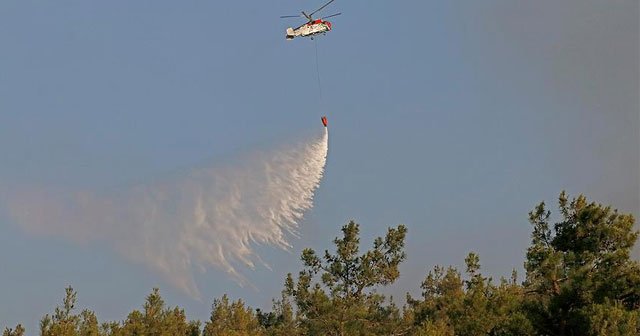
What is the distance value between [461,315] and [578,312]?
9.28 m

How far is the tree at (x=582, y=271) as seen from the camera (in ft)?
131

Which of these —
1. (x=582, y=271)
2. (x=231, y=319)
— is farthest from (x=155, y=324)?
(x=582, y=271)

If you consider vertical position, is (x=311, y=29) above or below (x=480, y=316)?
above

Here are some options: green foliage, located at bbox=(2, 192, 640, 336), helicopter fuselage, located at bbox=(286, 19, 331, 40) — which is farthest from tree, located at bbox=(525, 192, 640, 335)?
helicopter fuselage, located at bbox=(286, 19, 331, 40)

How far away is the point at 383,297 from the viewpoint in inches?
2820

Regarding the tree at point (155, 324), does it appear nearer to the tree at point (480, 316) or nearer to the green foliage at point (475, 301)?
the green foliage at point (475, 301)

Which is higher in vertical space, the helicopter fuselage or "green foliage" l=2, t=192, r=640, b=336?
the helicopter fuselage

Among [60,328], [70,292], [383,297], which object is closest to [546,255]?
[383,297]

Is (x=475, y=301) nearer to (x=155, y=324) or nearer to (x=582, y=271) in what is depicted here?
(x=582, y=271)

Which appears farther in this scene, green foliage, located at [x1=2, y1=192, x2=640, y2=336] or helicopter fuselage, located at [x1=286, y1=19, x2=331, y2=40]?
helicopter fuselage, located at [x1=286, y1=19, x2=331, y2=40]

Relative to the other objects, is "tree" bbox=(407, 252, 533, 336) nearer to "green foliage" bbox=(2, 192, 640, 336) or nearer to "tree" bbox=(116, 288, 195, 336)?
"green foliage" bbox=(2, 192, 640, 336)

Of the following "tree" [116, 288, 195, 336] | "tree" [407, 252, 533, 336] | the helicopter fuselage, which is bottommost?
"tree" [407, 252, 533, 336]

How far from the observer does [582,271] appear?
44000 millimetres

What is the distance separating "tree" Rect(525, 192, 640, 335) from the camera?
39906 millimetres
